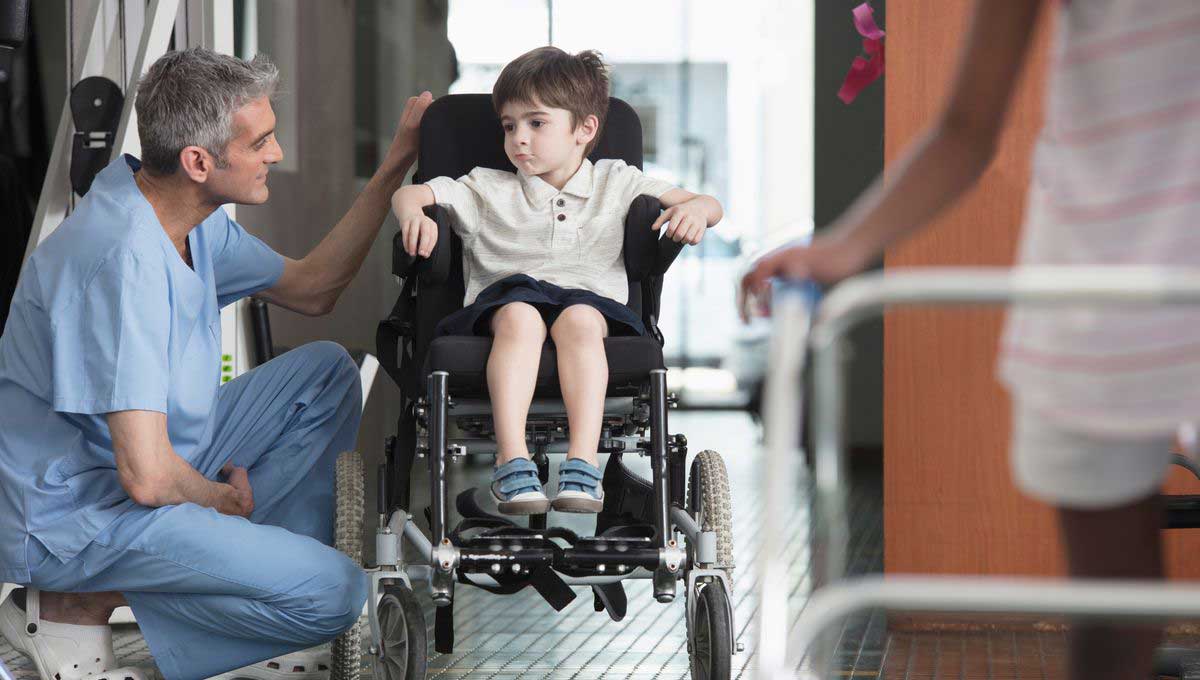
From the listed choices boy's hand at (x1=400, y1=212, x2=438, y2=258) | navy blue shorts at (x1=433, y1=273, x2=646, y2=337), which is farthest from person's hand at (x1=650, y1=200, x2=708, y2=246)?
boy's hand at (x1=400, y1=212, x2=438, y2=258)

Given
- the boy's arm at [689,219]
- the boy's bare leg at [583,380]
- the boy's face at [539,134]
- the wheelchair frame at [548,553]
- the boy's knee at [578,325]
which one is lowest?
the wheelchair frame at [548,553]

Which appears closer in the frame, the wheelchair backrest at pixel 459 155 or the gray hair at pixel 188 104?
the gray hair at pixel 188 104

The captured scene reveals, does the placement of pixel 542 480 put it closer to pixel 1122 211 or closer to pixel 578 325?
pixel 578 325

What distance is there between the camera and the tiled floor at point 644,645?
8.08 ft

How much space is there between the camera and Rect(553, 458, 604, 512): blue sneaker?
6.66ft

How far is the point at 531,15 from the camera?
495cm

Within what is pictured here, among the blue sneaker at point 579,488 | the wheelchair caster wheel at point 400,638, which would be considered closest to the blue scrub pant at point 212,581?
the wheelchair caster wheel at point 400,638

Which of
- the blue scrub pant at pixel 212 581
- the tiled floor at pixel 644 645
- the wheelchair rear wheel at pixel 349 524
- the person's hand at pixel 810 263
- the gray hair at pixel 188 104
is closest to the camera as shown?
the person's hand at pixel 810 263

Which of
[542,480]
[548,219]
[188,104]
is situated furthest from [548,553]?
[188,104]

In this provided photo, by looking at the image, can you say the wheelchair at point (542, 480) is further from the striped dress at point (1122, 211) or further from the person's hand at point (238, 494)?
the striped dress at point (1122, 211)

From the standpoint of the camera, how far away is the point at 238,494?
233cm

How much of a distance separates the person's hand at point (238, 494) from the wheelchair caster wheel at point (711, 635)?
78 centimetres

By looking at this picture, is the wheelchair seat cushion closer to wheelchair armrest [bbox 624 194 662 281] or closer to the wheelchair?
the wheelchair

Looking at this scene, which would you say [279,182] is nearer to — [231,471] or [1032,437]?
[231,471]
